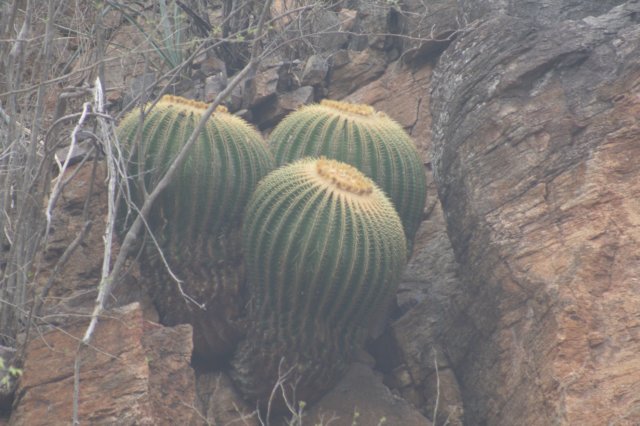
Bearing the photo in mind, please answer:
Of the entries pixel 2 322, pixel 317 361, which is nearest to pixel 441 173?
pixel 317 361

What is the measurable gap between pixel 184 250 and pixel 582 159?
1995 mm

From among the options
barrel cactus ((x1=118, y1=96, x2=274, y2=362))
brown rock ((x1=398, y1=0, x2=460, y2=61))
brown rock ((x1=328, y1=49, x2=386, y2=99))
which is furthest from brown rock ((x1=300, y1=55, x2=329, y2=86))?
barrel cactus ((x1=118, y1=96, x2=274, y2=362))

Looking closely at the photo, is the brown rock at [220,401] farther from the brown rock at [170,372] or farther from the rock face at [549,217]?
the rock face at [549,217]

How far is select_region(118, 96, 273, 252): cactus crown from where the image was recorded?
16.2 ft

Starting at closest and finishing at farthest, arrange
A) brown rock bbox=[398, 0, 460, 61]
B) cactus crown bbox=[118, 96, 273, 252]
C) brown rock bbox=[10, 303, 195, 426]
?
1. brown rock bbox=[10, 303, 195, 426]
2. cactus crown bbox=[118, 96, 273, 252]
3. brown rock bbox=[398, 0, 460, 61]

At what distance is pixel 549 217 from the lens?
4922mm

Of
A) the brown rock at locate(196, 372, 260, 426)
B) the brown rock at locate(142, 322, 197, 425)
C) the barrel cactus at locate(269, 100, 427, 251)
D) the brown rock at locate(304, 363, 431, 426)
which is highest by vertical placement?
the barrel cactus at locate(269, 100, 427, 251)

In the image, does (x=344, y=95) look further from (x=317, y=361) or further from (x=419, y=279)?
(x=317, y=361)

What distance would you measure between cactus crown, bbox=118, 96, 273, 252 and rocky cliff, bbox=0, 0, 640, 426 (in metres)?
0.49

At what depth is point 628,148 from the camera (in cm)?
486

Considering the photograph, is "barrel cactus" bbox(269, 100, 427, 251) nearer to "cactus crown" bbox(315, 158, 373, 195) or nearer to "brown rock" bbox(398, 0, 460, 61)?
"cactus crown" bbox(315, 158, 373, 195)

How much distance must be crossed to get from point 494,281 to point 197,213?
149 cm

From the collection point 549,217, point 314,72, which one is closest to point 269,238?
point 549,217

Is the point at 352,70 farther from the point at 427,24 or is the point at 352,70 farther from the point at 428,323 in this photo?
the point at 428,323
